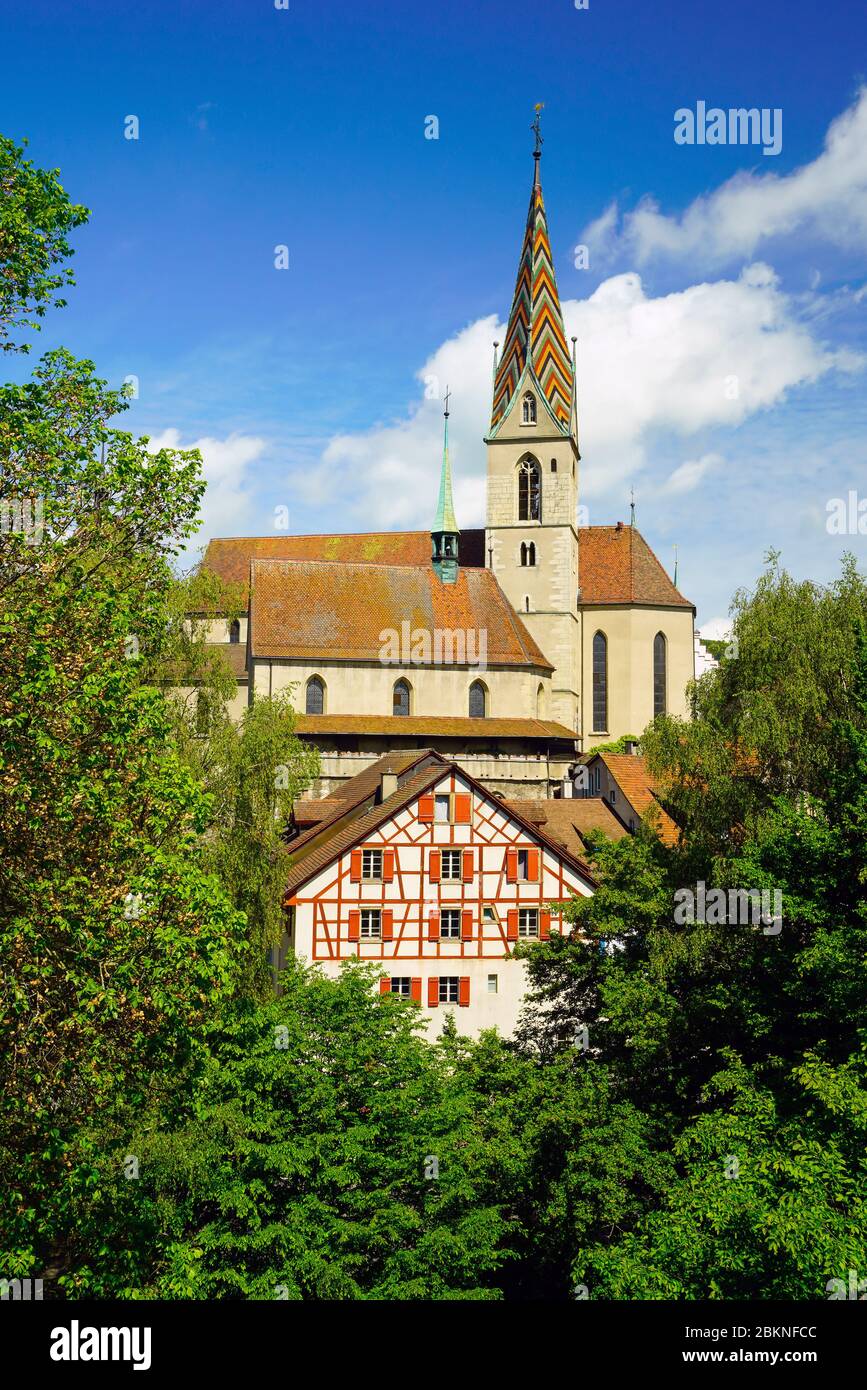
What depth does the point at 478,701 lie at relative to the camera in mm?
54594

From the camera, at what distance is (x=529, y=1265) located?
20875 millimetres

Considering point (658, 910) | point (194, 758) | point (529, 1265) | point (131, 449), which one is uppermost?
point (131, 449)

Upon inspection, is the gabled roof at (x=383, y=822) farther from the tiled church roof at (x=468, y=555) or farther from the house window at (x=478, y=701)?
the tiled church roof at (x=468, y=555)

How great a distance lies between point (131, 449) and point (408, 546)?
4819cm

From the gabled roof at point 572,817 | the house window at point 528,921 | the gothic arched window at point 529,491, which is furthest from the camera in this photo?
the gothic arched window at point 529,491

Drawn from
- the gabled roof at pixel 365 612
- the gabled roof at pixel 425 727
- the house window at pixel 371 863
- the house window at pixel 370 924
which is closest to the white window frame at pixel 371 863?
the house window at pixel 371 863

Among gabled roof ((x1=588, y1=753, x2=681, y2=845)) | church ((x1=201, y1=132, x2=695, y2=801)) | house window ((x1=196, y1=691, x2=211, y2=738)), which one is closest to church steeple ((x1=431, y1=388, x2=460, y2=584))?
church ((x1=201, y1=132, x2=695, y2=801))

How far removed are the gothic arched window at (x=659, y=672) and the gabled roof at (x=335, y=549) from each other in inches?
397
